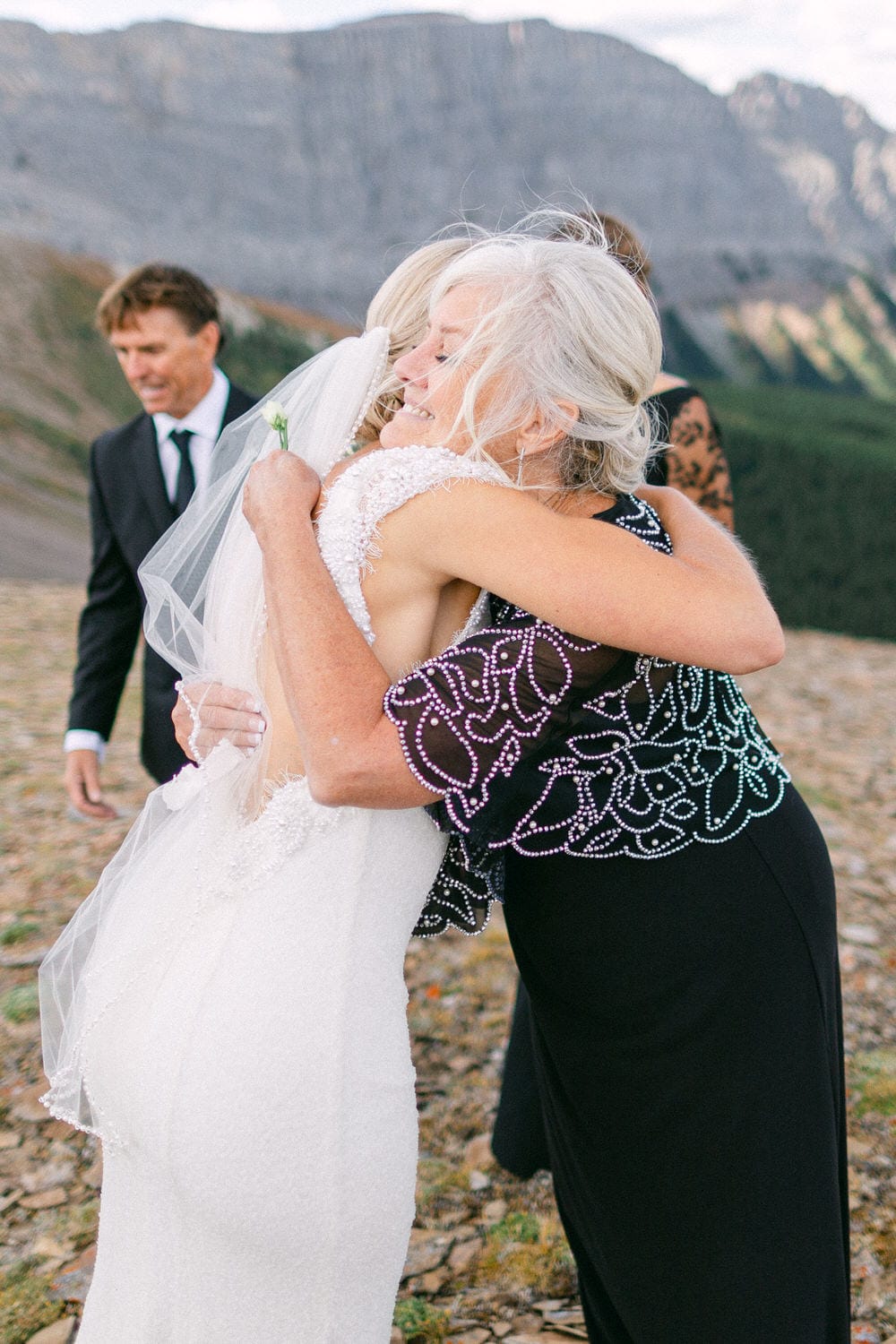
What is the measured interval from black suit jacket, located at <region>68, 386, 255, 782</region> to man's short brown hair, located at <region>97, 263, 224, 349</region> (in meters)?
0.34

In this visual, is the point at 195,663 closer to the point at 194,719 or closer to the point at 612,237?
the point at 194,719

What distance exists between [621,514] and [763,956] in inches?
31.9

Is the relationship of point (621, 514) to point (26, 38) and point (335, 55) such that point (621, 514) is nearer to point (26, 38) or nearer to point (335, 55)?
point (26, 38)

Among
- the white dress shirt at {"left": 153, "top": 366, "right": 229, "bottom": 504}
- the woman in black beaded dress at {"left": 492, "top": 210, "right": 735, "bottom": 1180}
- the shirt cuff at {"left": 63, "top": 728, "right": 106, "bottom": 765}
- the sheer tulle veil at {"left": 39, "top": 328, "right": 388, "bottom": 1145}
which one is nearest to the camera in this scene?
the sheer tulle veil at {"left": 39, "top": 328, "right": 388, "bottom": 1145}

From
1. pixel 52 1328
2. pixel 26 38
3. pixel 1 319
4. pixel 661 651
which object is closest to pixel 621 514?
pixel 661 651

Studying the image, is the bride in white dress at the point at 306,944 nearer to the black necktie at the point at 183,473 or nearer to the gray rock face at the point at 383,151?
the black necktie at the point at 183,473

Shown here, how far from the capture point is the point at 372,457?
5.87 ft

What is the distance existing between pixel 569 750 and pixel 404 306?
0.88 m

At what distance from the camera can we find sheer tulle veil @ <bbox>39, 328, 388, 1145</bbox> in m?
1.84

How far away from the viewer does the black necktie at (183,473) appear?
345 centimetres

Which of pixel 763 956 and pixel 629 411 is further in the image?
pixel 763 956

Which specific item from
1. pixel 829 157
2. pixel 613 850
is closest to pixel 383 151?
pixel 829 157

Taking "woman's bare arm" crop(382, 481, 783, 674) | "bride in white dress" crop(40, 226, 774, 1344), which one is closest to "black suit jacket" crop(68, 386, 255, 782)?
"bride in white dress" crop(40, 226, 774, 1344)

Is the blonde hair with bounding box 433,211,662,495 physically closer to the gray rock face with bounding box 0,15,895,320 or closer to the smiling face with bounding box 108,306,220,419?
the smiling face with bounding box 108,306,220,419
